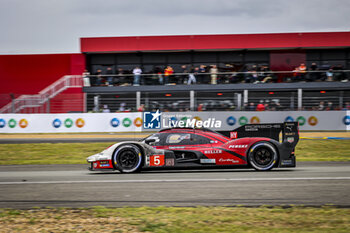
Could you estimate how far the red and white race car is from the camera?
32.6ft

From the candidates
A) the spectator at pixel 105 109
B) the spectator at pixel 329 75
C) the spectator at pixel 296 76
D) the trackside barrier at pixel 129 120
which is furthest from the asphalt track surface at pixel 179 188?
the spectator at pixel 329 75

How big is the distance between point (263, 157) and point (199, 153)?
1.48 metres

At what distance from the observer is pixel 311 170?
10117 millimetres

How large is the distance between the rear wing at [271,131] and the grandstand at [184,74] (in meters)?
13.2

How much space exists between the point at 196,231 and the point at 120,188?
322 cm

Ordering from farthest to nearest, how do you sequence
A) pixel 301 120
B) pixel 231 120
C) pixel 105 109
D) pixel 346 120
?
pixel 105 109 < pixel 231 120 < pixel 301 120 < pixel 346 120

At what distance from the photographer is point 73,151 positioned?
16375mm

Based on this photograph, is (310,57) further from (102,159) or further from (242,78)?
(102,159)

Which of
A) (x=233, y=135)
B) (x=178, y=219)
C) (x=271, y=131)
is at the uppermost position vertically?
(x=271, y=131)

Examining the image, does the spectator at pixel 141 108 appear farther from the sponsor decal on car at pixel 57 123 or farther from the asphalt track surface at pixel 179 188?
the asphalt track surface at pixel 179 188

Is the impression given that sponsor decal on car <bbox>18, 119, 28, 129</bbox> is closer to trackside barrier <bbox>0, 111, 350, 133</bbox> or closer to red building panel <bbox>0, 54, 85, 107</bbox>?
trackside barrier <bbox>0, 111, 350, 133</bbox>

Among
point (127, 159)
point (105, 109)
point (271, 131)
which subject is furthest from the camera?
point (105, 109)

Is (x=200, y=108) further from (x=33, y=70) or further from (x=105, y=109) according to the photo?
(x=33, y=70)

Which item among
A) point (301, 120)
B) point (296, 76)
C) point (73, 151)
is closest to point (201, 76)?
point (296, 76)
